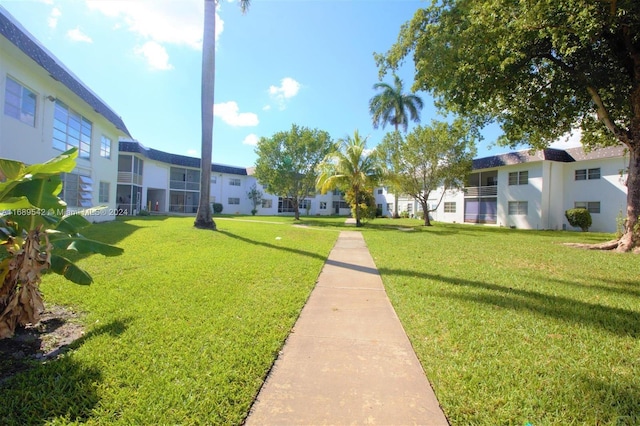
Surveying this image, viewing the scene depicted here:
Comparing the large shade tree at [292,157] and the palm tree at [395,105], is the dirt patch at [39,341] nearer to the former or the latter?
the large shade tree at [292,157]

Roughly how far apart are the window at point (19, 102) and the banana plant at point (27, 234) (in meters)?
10.7


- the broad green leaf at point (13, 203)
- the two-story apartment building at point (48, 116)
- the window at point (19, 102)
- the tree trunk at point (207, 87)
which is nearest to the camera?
the broad green leaf at point (13, 203)

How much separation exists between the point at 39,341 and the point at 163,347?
1.35 metres

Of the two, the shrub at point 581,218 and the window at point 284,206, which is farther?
the window at point 284,206

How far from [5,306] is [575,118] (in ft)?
63.5

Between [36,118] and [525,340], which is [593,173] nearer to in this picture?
[525,340]

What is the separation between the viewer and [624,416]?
7.48ft

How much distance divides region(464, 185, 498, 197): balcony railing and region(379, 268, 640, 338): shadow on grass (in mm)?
25331

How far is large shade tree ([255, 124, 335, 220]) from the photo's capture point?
2794 centimetres

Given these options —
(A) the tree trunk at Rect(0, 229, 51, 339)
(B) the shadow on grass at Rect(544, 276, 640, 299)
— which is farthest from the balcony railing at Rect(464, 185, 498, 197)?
(A) the tree trunk at Rect(0, 229, 51, 339)

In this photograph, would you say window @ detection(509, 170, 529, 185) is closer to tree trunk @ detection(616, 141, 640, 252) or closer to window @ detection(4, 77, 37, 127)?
tree trunk @ detection(616, 141, 640, 252)

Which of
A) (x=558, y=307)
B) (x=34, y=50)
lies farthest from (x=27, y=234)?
(x=34, y=50)

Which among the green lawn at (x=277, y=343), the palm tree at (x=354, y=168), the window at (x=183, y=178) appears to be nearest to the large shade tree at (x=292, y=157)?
the palm tree at (x=354, y=168)

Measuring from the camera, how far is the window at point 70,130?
1368 cm
